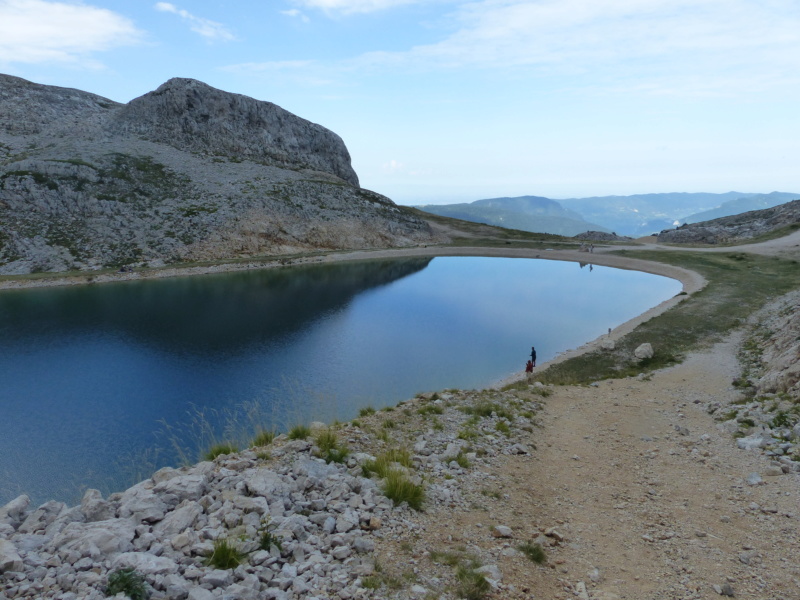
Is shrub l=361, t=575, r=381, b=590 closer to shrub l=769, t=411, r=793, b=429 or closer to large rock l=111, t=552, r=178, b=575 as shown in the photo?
large rock l=111, t=552, r=178, b=575

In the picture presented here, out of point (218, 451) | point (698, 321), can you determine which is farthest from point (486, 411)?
point (698, 321)

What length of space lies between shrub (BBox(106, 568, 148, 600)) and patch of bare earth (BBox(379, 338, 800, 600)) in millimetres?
4387

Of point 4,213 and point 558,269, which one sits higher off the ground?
point 4,213

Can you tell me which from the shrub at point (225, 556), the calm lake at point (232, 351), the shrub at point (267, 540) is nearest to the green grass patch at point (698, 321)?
the calm lake at point (232, 351)

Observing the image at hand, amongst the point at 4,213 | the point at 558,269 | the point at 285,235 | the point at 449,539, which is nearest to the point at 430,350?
the point at 449,539

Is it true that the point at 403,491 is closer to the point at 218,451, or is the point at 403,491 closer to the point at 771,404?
the point at 218,451

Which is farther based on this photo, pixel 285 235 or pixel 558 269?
pixel 285 235

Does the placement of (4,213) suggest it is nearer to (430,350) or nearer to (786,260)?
(430,350)

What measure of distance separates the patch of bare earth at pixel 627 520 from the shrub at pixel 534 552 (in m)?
0.14

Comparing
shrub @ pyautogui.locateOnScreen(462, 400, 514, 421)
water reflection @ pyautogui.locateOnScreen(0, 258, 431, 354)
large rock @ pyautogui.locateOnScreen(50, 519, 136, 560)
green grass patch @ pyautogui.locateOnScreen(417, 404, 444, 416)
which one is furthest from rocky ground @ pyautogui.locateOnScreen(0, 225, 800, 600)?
water reflection @ pyautogui.locateOnScreen(0, 258, 431, 354)

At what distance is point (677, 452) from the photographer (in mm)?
15828

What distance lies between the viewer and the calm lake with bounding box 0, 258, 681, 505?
2186 centimetres

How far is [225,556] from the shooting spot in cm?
831

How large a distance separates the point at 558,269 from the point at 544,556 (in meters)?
82.5
